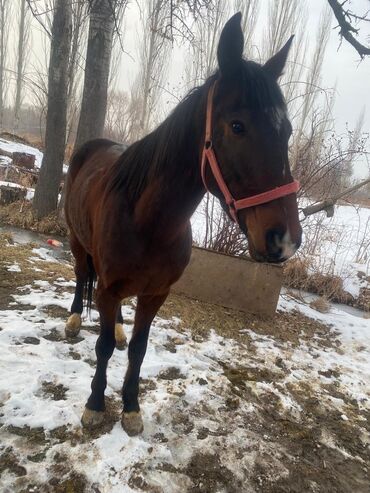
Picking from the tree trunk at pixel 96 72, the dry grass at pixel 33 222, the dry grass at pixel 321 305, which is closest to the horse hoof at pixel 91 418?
the dry grass at pixel 321 305

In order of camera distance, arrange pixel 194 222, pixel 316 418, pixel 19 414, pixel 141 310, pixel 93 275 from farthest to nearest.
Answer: pixel 194 222 < pixel 93 275 < pixel 316 418 < pixel 141 310 < pixel 19 414

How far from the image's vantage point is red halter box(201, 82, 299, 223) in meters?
1.20

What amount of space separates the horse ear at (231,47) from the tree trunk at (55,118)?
5493 millimetres

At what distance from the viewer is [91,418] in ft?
6.64

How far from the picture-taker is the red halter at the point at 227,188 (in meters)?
1.20

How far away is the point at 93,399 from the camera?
6.82 feet

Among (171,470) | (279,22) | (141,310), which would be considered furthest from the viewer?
(279,22)

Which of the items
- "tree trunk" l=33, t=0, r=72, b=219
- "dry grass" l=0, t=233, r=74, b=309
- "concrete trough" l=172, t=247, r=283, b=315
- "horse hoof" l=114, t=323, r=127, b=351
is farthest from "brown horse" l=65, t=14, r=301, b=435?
"tree trunk" l=33, t=0, r=72, b=219

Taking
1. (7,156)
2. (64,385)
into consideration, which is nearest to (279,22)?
(7,156)

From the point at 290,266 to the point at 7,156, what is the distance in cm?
1037

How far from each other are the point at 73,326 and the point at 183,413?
1225mm

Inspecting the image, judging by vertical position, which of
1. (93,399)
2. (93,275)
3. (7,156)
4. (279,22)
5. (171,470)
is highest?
(279,22)

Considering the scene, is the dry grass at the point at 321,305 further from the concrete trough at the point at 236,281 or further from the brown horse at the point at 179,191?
the brown horse at the point at 179,191

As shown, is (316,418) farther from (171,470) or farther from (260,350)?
(171,470)
